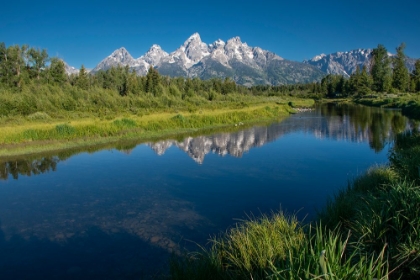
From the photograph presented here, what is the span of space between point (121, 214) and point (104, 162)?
746 centimetres

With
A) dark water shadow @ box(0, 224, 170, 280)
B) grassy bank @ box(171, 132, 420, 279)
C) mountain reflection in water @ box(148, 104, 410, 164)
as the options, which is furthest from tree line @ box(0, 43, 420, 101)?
grassy bank @ box(171, 132, 420, 279)

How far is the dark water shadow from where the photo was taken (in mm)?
6328

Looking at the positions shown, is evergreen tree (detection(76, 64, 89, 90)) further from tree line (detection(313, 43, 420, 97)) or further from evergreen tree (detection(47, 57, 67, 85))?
tree line (detection(313, 43, 420, 97))

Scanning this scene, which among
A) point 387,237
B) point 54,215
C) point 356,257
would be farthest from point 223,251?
point 54,215

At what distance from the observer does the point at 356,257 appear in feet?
15.0

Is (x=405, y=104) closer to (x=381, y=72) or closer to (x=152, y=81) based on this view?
(x=381, y=72)

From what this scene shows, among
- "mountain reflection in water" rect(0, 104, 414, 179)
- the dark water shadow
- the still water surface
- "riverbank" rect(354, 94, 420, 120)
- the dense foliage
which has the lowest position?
the dark water shadow

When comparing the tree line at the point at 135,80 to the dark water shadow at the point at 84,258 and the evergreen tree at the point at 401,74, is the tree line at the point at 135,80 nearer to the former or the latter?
the evergreen tree at the point at 401,74

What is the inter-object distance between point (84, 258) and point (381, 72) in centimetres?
8286

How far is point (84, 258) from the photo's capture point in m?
6.93

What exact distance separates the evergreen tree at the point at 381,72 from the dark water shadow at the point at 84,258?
7573cm

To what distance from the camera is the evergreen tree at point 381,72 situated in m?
69.7

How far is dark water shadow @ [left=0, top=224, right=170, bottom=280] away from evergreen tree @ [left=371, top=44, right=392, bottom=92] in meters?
75.7

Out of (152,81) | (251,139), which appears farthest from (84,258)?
(152,81)
